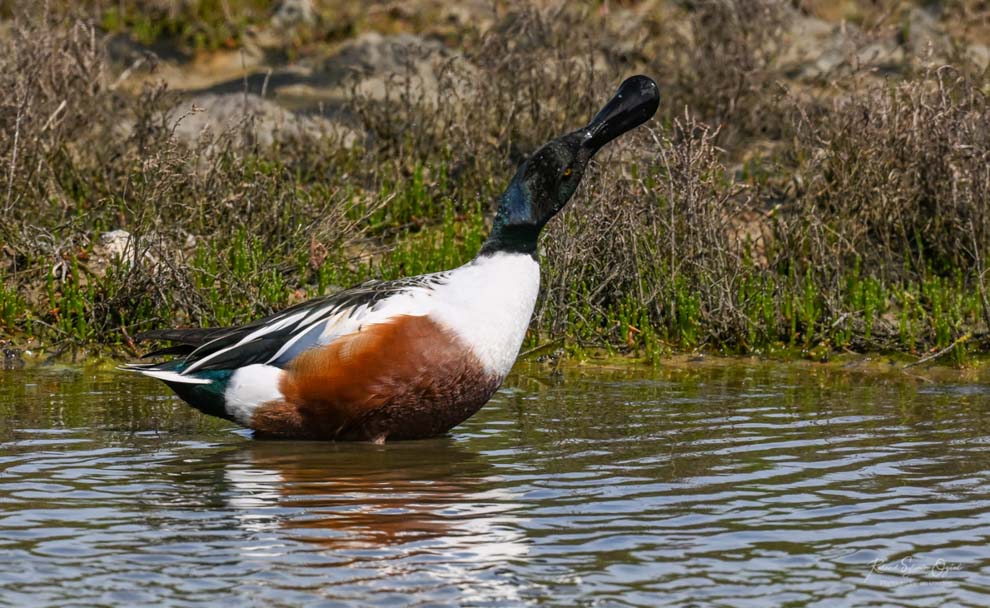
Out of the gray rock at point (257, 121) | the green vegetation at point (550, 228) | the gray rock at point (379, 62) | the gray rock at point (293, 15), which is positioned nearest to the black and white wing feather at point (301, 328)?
the green vegetation at point (550, 228)

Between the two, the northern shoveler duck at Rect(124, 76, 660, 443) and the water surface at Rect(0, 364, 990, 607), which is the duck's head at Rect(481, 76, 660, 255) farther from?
the water surface at Rect(0, 364, 990, 607)

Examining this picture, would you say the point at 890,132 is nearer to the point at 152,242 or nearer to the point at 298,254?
the point at 298,254

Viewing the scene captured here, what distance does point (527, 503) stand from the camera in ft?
16.8

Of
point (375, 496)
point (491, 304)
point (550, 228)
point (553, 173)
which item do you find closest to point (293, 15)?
point (550, 228)

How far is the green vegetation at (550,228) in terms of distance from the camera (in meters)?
7.97

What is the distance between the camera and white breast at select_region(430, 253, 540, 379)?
18.9ft

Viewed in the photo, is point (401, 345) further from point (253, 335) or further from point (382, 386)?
point (253, 335)

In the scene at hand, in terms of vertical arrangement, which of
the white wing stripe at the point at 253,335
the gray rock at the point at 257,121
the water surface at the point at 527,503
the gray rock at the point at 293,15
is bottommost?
the water surface at the point at 527,503

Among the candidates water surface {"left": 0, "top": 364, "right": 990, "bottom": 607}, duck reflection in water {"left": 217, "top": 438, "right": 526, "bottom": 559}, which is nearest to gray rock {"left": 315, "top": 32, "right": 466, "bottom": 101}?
water surface {"left": 0, "top": 364, "right": 990, "bottom": 607}

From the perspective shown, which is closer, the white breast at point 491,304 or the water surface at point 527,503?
the water surface at point 527,503

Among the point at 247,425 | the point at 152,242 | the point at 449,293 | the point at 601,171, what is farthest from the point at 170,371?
the point at 601,171

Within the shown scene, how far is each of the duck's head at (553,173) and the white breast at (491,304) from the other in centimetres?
10

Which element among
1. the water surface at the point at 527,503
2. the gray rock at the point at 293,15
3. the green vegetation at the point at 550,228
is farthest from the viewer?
the gray rock at the point at 293,15

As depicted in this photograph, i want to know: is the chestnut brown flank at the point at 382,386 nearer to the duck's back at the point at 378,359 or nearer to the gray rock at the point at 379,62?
the duck's back at the point at 378,359
